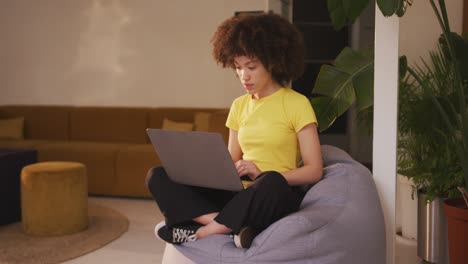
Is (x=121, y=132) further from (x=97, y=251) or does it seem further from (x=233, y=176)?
(x=233, y=176)

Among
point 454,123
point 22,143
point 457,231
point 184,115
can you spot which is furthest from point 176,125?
point 457,231

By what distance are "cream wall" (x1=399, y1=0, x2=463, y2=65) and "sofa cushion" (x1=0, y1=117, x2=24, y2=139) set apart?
3.98 metres

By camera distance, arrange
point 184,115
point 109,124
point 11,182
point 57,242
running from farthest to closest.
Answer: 1. point 109,124
2. point 184,115
3. point 11,182
4. point 57,242

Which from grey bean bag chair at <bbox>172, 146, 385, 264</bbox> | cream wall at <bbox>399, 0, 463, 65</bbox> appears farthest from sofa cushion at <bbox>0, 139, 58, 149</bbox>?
grey bean bag chair at <bbox>172, 146, 385, 264</bbox>

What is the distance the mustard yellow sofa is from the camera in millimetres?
5082

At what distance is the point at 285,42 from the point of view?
2305mm

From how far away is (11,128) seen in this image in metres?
5.85

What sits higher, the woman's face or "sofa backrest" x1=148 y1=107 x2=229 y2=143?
the woman's face

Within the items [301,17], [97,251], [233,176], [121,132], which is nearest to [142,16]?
[121,132]

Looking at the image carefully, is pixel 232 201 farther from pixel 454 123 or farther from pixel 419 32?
pixel 419 32

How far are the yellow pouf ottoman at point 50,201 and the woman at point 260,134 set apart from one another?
186 centimetres

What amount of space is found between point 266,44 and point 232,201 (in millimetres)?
658

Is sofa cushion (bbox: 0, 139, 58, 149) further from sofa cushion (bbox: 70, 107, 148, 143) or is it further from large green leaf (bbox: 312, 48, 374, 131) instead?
large green leaf (bbox: 312, 48, 374, 131)

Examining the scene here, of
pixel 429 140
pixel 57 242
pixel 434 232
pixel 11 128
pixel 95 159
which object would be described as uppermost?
pixel 429 140
